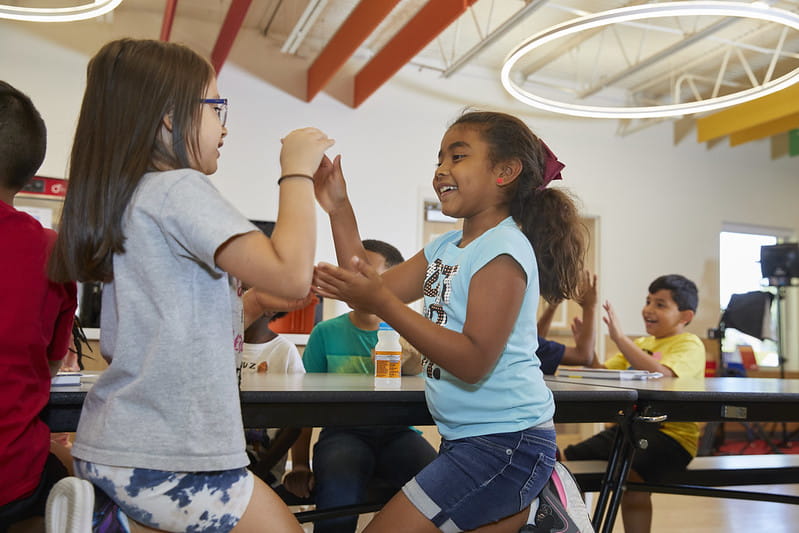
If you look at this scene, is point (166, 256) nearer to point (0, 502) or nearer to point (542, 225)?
point (0, 502)

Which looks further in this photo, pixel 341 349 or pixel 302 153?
pixel 341 349

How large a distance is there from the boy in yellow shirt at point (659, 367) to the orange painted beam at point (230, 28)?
305 centimetres

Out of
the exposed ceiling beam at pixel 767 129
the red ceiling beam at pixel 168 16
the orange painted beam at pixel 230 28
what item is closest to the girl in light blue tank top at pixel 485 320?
the orange painted beam at pixel 230 28

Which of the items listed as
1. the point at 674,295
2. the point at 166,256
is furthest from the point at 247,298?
the point at 674,295

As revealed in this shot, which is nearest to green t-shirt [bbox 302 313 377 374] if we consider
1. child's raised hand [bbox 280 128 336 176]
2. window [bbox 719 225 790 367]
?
child's raised hand [bbox 280 128 336 176]

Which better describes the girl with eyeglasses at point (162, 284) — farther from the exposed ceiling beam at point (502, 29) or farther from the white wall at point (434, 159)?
the white wall at point (434, 159)

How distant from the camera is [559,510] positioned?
1377mm

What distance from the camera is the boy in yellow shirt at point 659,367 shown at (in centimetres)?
251

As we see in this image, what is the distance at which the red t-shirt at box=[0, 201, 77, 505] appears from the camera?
111 cm

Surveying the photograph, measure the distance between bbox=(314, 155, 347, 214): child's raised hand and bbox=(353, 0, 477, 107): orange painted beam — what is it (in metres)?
2.96

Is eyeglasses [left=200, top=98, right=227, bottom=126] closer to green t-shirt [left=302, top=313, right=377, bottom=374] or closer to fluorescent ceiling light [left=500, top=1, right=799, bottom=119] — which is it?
green t-shirt [left=302, top=313, right=377, bottom=374]

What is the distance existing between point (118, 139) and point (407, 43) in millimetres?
4533

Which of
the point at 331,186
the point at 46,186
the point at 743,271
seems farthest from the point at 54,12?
the point at 743,271

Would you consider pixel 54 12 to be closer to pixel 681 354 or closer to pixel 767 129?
pixel 681 354
